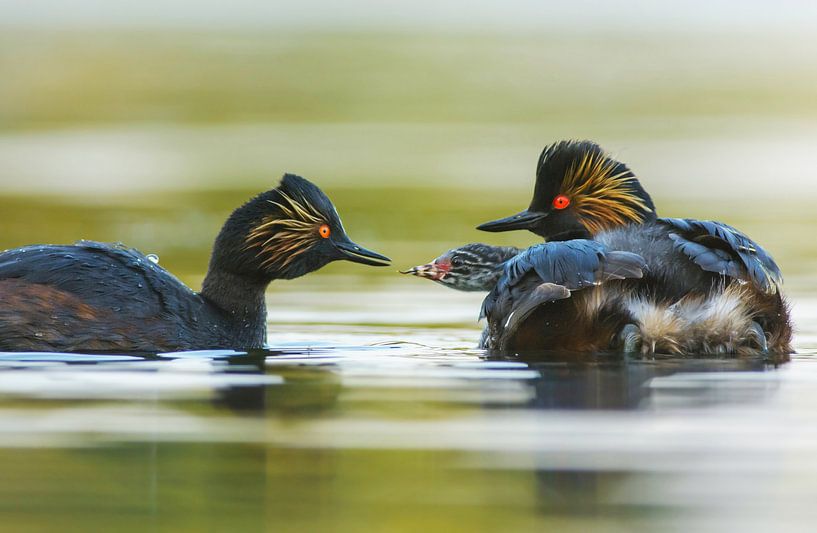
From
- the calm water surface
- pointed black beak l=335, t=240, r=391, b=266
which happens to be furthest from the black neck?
the calm water surface

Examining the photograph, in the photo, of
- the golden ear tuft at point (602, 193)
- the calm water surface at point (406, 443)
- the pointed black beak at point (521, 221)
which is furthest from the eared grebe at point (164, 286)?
the golden ear tuft at point (602, 193)

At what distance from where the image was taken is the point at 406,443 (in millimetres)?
5566

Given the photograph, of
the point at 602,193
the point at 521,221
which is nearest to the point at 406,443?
the point at 602,193

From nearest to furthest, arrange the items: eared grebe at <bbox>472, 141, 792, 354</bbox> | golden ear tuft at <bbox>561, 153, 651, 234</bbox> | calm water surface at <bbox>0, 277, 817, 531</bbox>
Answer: calm water surface at <bbox>0, 277, 817, 531</bbox>
eared grebe at <bbox>472, 141, 792, 354</bbox>
golden ear tuft at <bbox>561, 153, 651, 234</bbox>

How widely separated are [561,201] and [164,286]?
228cm

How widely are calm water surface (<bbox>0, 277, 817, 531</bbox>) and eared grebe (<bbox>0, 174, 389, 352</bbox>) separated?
1.12 ft

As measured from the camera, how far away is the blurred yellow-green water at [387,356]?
4918 mm

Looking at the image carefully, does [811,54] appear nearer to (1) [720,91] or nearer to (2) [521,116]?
(1) [720,91]

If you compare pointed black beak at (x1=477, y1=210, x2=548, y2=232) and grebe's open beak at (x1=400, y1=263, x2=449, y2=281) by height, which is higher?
pointed black beak at (x1=477, y1=210, x2=548, y2=232)

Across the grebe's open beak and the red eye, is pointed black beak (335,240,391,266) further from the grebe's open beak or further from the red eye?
the red eye

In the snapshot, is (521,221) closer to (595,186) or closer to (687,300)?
(595,186)

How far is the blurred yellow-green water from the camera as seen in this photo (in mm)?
4918

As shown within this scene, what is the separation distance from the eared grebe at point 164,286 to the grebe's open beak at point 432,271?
61 centimetres

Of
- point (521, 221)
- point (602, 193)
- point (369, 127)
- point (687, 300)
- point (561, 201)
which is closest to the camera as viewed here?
point (687, 300)
